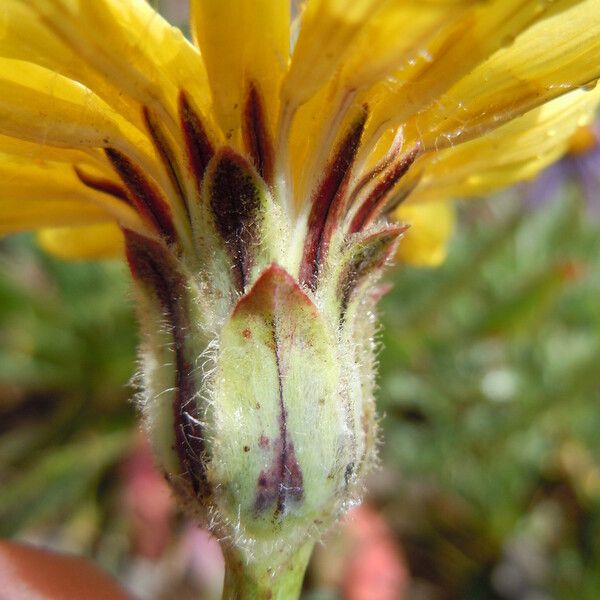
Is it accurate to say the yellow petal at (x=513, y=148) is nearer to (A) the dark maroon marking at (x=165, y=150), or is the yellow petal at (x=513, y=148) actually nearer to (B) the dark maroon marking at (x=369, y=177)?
(B) the dark maroon marking at (x=369, y=177)

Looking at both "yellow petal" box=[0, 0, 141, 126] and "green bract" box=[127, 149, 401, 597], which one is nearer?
"yellow petal" box=[0, 0, 141, 126]

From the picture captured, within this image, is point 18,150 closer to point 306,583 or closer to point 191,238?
point 191,238

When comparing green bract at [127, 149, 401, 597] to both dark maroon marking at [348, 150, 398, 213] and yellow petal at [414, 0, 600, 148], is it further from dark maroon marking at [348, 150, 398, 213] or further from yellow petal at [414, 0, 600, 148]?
yellow petal at [414, 0, 600, 148]

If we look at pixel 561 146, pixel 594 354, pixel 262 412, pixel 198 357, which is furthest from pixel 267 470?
pixel 594 354

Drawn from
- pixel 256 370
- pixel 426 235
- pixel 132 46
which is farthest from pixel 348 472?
pixel 426 235

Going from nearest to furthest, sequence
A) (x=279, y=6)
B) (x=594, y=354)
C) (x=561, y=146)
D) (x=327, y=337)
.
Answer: (x=279, y=6) → (x=327, y=337) → (x=561, y=146) → (x=594, y=354)

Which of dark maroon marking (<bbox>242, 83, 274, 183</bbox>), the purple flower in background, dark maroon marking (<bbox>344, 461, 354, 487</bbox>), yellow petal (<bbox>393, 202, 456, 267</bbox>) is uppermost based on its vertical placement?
dark maroon marking (<bbox>242, 83, 274, 183</bbox>)

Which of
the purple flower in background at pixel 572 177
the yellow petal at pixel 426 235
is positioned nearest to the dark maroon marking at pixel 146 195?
the yellow petal at pixel 426 235

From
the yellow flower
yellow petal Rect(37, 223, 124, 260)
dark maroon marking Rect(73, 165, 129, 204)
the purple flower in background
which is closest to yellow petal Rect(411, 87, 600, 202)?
the yellow flower
